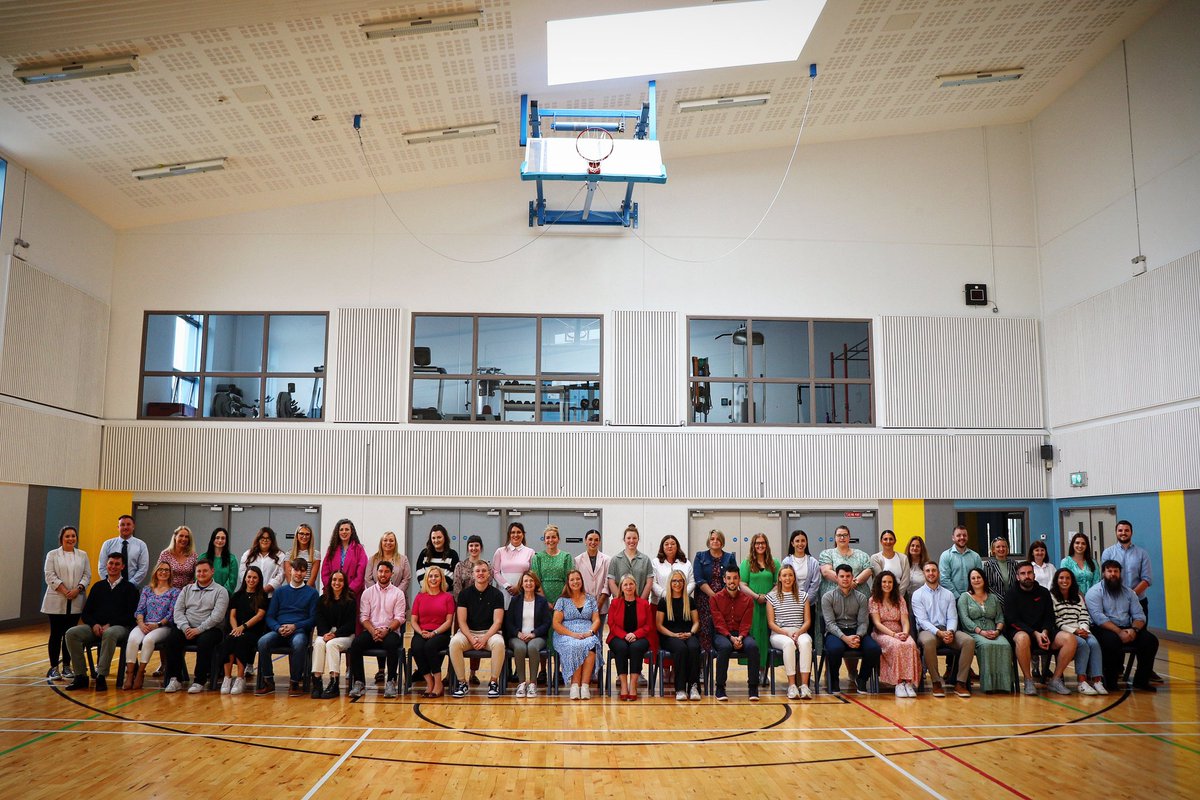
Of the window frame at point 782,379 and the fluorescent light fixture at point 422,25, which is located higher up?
the fluorescent light fixture at point 422,25

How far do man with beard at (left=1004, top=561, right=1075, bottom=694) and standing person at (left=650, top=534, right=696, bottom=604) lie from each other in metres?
3.01

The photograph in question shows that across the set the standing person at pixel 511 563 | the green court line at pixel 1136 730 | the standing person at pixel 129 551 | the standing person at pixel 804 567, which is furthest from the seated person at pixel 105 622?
the green court line at pixel 1136 730

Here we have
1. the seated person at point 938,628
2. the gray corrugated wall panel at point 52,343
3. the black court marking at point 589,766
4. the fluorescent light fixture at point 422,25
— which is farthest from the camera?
the gray corrugated wall panel at point 52,343

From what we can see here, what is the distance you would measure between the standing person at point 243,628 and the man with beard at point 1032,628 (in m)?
6.96

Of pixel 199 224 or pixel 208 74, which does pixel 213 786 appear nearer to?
pixel 208 74

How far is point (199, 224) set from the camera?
46.5ft

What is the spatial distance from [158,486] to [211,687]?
6.32m

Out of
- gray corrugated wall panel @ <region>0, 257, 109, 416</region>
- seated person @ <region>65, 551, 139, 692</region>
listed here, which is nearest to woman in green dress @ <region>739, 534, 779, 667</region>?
seated person @ <region>65, 551, 139, 692</region>

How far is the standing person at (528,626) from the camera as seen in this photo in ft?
27.4

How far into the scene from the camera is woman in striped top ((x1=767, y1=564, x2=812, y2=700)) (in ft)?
27.3

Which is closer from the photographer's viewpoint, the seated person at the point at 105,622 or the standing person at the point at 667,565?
the seated person at the point at 105,622

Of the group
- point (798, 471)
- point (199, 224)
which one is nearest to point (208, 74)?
point (199, 224)

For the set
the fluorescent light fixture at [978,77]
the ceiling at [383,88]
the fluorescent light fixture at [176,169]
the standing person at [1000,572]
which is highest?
the fluorescent light fixture at [978,77]

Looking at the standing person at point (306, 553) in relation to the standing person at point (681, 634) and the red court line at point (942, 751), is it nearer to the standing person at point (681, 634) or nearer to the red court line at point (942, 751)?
the standing person at point (681, 634)
